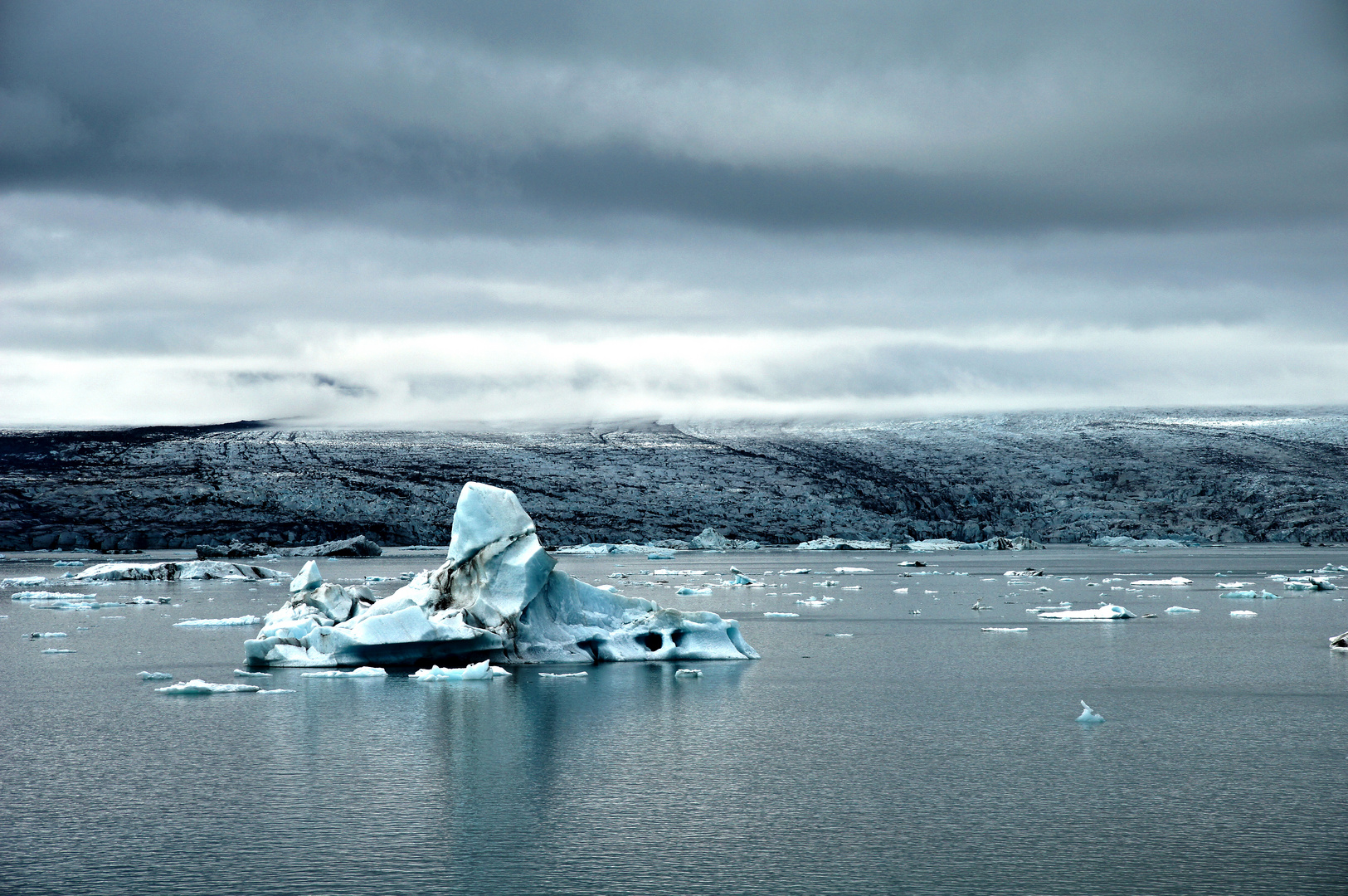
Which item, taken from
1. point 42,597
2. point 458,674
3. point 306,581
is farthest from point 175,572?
point 458,674

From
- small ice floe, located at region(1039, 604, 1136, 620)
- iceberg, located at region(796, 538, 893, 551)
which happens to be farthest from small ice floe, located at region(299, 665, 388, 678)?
iceberg, located at region(796, 538, 893, 551)

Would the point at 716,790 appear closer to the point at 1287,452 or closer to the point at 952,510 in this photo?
the point at 952,510

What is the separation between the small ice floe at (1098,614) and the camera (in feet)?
73.0

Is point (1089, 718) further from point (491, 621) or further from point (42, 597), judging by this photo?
point (42, 597)

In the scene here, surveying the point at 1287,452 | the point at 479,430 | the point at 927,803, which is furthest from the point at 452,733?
the point at 479,430

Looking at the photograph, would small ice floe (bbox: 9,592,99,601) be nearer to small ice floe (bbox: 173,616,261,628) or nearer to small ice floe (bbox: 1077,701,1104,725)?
small ice floe (bbox: 173,616,261,628)

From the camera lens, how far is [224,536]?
198 feet

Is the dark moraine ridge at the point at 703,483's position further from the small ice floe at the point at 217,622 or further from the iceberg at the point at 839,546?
the small ice floe at the point at 217,622

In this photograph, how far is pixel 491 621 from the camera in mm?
16953

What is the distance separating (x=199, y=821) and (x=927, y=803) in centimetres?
459

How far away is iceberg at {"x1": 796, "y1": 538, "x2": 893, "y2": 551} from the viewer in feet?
212

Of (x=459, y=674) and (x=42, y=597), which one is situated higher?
(x=459, y=674)

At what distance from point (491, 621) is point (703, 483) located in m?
63.0

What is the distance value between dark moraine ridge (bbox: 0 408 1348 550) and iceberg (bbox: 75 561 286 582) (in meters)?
23.1
